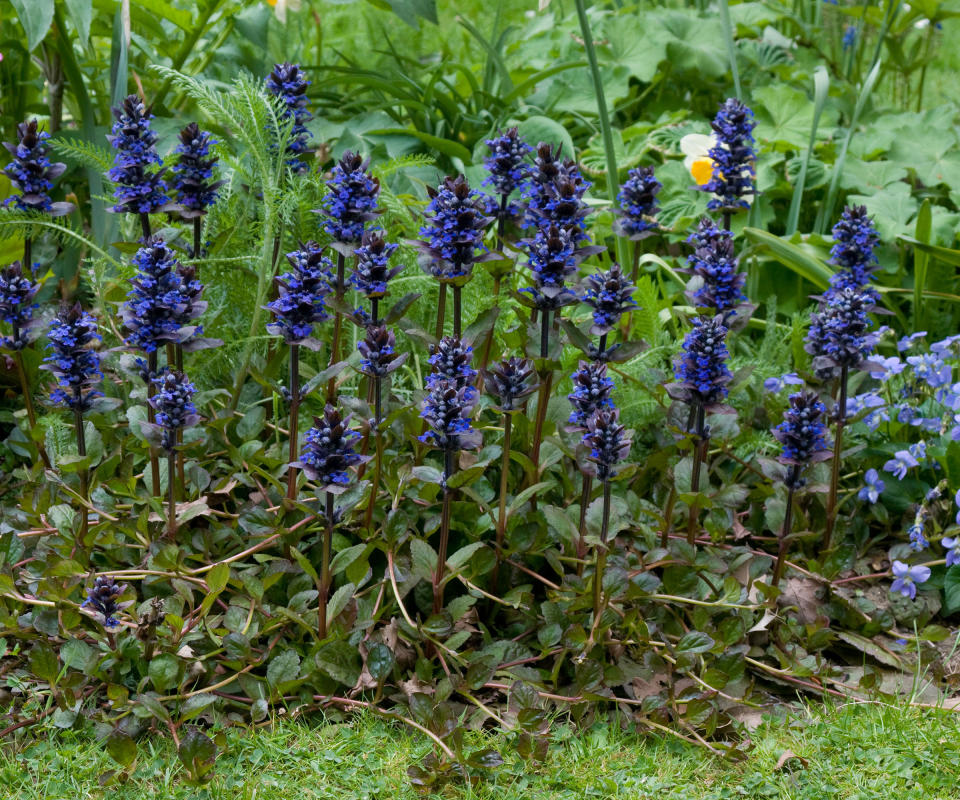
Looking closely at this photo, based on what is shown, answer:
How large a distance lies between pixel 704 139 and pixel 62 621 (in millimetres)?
3037

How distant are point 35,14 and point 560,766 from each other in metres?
2.46

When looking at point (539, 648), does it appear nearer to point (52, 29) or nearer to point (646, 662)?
point (646, 662)

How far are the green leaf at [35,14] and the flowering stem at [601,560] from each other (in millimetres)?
2027

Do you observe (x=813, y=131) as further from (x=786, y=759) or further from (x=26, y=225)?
(x=26, y=225)

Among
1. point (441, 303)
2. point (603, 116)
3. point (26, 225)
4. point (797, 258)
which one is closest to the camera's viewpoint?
point (441, 303)

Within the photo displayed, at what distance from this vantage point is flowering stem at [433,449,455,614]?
2166 millimetres

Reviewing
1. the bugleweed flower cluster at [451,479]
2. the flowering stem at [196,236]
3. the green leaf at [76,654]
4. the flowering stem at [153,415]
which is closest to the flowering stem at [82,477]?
the bugleweed flower cluster at [451,479]

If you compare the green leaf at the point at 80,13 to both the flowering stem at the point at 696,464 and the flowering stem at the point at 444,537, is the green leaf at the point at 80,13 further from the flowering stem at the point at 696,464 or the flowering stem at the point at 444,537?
the flowering stem at the point at 696,464

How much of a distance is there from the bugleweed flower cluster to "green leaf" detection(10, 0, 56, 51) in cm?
39

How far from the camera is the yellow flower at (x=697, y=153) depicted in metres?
3.95

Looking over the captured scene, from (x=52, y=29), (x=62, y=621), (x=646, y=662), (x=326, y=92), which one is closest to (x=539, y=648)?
(x=646, y=662)

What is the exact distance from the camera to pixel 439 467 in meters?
2.61

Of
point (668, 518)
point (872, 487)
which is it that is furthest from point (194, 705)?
point (872, 487)

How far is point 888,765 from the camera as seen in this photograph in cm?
215
